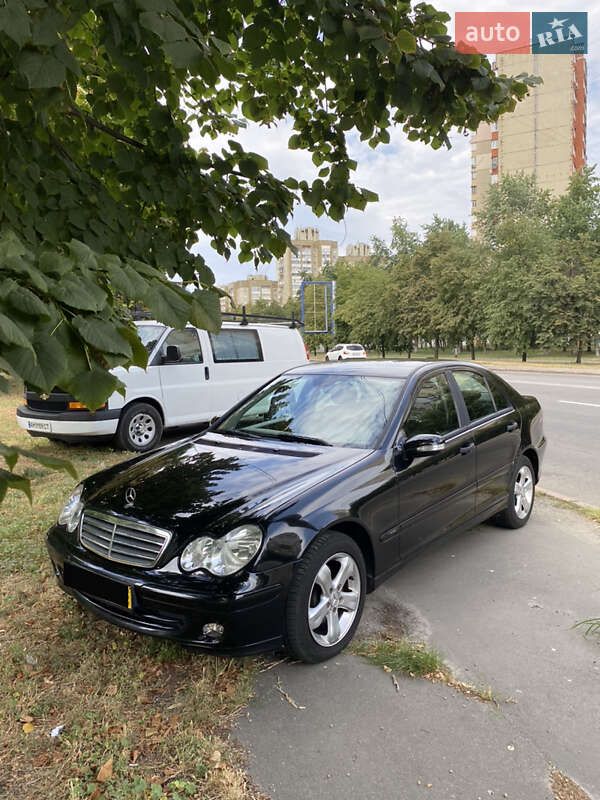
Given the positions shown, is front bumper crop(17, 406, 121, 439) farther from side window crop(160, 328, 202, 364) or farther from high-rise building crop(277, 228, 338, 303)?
high-rise building crop(277, 228, 338, 303)

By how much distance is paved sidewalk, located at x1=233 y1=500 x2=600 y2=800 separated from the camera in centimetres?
222

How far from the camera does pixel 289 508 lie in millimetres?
2877

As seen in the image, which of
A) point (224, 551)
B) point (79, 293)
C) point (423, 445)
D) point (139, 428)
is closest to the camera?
point (79, 293)

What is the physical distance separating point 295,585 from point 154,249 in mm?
2246

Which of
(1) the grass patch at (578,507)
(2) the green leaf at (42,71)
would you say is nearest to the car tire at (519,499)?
(1) the grass patch at (578,507)

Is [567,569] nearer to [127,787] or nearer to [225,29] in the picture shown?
[127,787]

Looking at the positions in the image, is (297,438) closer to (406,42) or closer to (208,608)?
(208,608)

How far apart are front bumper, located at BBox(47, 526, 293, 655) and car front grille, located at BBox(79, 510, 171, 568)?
69 millimetres

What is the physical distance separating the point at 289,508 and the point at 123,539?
33.6 inches

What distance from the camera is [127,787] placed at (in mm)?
2148

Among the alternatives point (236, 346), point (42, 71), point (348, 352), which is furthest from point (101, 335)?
point (348, 352)

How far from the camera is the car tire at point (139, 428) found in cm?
801

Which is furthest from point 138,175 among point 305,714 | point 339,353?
point 339,353

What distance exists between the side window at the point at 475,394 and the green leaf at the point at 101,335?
135 inches
